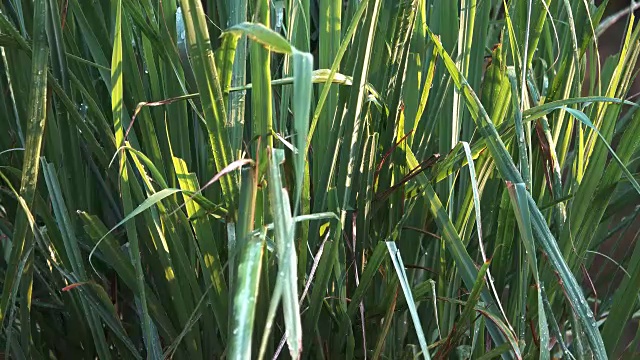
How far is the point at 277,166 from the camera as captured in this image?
0.50 metres

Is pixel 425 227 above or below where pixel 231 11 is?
below

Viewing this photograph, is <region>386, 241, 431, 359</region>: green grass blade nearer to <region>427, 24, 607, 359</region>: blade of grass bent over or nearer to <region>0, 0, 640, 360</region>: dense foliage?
<region>0, 0, 640, 360</region>: dense foliage

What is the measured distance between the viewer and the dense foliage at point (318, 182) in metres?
0.65

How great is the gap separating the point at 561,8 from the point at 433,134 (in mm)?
266

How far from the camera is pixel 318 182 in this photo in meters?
0.72

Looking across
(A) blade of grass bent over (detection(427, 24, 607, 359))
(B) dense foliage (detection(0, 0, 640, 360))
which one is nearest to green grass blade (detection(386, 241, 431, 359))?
(B) dense foliage (detection(0, 0, 640, 360))

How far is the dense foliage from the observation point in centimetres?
65

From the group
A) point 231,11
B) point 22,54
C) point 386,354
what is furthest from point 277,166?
point 22,54

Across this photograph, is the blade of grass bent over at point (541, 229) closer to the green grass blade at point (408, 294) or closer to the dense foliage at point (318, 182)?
the dense foliage at point (318, 182)

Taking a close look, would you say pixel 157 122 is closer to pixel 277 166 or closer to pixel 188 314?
pixel 188 314

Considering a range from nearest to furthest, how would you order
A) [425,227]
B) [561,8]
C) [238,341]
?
1. [238,341]
2. [425,227]
3. [561,8]

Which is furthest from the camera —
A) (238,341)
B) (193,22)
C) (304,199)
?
(304,199)

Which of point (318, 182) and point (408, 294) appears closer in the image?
point (408, 294)

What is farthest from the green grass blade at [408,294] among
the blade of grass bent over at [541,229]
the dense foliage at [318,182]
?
the blade of grass bent over at [541,229]
